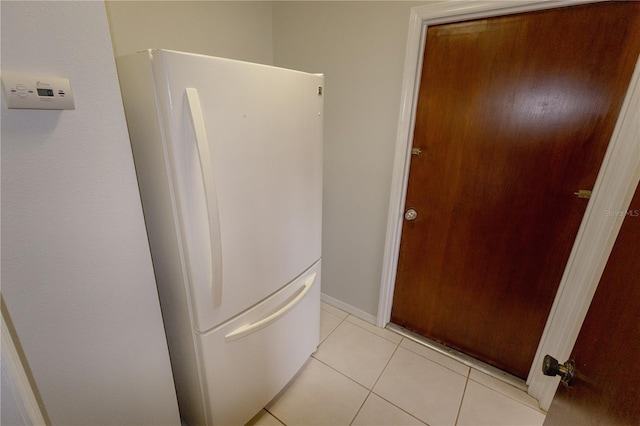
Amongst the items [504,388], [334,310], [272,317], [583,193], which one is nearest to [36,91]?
[272,317]

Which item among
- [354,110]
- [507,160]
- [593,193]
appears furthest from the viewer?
[354,110]

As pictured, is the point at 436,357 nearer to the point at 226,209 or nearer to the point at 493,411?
the point at 493,411

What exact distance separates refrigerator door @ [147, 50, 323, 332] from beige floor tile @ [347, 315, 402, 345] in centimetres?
98

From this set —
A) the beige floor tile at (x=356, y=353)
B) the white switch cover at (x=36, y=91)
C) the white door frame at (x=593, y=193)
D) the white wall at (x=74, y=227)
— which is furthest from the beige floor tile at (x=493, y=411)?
the white switch cover at (x=36, y=91)

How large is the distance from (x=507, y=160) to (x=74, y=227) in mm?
1757

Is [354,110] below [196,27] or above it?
below

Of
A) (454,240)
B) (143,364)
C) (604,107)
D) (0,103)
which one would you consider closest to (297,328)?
(143,364)

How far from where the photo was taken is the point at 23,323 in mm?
712

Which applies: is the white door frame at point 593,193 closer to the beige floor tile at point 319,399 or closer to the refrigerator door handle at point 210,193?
the beige floor tile at point 319,399

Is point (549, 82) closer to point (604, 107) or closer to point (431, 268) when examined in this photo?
point (604, 107)

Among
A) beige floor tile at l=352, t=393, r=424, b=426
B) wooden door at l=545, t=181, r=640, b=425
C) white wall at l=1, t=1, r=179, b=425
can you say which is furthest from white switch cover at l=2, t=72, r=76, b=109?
beige floor tile at l=352, t=393, r=424, b=426

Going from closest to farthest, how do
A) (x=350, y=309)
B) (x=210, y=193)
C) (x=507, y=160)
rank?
(x=210, y=193), (x=507, y=160), (x=350, y=309)

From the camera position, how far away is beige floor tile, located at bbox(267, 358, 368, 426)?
1.43m

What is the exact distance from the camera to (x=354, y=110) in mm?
1774
